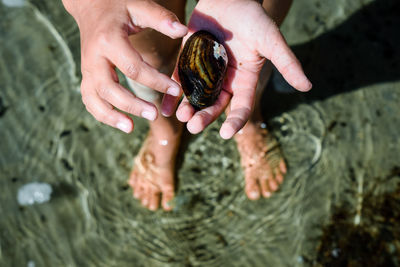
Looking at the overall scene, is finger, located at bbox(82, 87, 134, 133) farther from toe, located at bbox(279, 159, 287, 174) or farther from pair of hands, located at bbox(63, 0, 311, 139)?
→ toe, located at bbox(279, 159, 287, 174)

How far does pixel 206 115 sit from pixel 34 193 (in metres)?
2.07

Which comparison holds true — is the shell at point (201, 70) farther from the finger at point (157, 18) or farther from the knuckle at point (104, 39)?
the knuckle at point (104, 39)

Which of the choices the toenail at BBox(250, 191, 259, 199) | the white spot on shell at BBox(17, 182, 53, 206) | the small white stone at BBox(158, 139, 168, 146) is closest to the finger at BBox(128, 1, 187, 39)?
the small white stone at BBox(158, 139, 168, 146)

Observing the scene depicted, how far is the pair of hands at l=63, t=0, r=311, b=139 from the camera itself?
6.52ft

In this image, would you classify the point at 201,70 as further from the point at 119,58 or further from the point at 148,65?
the point at 119,58

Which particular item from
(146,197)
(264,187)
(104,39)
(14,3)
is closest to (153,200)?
(146,197)

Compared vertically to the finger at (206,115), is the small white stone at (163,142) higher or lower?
lower

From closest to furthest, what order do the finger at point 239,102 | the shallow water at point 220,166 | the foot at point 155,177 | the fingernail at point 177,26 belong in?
1. the fingernail at point 177,26
2. the finger at point 239,102
3. the shallow water at point 220,166
4. the foot at point 155,177

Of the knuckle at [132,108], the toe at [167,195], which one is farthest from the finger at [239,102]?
the toe at [167,195]

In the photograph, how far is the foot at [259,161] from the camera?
10.7 feet

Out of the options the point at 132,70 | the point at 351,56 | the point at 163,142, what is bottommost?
the point at 163,142

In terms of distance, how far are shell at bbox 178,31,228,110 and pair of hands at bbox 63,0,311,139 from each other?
86mm

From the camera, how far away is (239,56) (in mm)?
2393

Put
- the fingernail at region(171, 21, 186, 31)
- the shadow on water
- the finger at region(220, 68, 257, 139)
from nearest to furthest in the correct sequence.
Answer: the fingernail at region(171, 21, 186, 31) < the finger at region(220, 68, 257, 139) < the shadow on water
